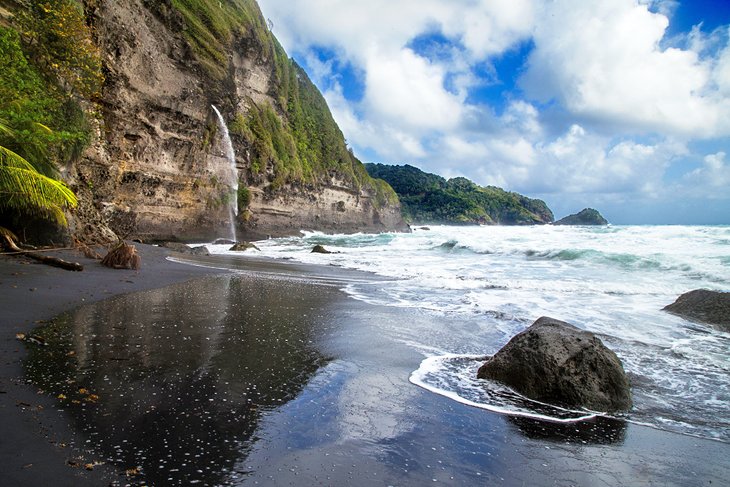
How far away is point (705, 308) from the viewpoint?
761 cm

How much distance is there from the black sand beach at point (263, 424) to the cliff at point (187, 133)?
994 cm

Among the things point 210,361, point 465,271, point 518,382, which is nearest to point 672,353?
point 518,382

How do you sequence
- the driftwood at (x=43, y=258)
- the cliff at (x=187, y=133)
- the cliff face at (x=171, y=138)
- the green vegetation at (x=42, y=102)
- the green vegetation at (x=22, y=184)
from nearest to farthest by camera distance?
the green vegetation at (x=22, y=184), the green vegetation at (x=42, y=102), the driftwood at (x=43, y=258), the cliff at (x=187, y=133), the cliff face at (x=171, y=138)

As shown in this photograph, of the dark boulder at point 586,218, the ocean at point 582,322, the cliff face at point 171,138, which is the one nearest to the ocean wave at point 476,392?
the ocean at point 582,322

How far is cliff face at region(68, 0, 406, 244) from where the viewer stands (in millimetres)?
20578

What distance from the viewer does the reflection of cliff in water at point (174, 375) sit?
7.88ft

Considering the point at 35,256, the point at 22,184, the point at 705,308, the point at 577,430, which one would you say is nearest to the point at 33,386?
the point at 577,430

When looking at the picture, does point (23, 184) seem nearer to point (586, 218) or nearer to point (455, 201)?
point (455, 201)

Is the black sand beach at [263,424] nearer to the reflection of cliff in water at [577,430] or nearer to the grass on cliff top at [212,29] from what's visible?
the reflection of cliff in water at [577,430]

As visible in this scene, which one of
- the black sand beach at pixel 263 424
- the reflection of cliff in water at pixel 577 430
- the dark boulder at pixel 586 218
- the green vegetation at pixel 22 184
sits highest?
the dark boulder at pixel 586 218

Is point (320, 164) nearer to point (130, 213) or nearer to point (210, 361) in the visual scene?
point (130, 213)

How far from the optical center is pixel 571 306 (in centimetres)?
859

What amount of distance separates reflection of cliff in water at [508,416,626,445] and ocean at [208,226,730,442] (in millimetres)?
116

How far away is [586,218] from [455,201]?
129 ft
